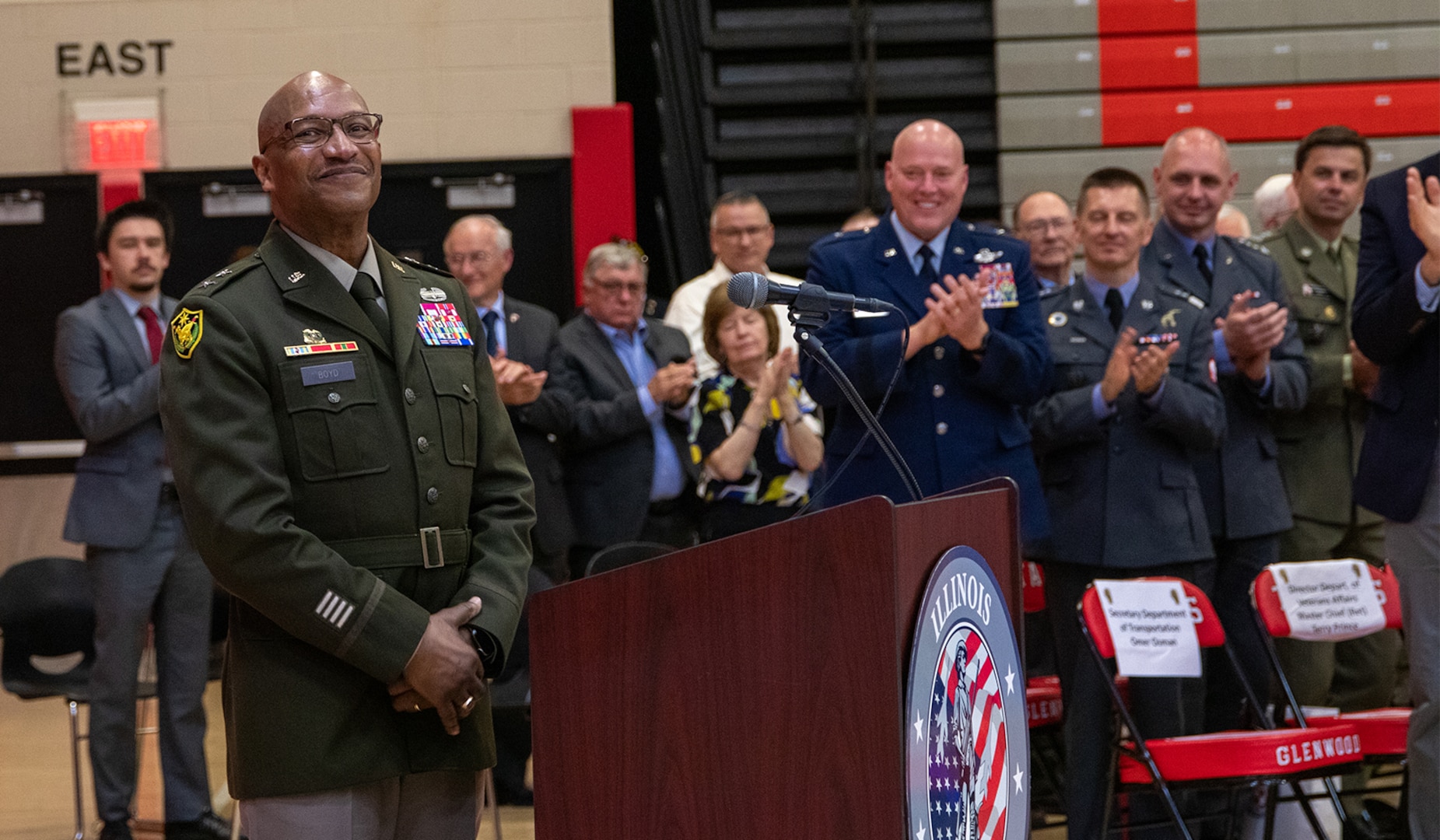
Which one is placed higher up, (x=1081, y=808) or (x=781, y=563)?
(x=781, y=563)

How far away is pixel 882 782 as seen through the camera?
1756 mm

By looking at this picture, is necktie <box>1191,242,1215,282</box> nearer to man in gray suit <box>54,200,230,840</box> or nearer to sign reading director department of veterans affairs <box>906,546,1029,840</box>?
sign reading director department of veterans affairs <box>906,546,1029,840</box>

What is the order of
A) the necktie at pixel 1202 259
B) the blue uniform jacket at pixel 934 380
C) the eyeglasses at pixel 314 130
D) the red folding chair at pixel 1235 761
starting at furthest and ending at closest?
the necktie at pixel 1202 259 < the blue uniform jacket at pixel 934 380 < the red folding chair at pixel 1235 761 < the eyeglasses at pixel 314 130

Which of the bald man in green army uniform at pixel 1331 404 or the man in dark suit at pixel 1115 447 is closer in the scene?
the man in dark suit at pixel 1115 447

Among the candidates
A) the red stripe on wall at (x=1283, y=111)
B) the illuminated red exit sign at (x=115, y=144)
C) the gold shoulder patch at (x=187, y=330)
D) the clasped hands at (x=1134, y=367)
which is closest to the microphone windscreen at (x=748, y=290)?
the gold shoulder patch at (x=187, y=330)

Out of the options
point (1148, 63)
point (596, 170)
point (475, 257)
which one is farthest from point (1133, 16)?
point (475, 257)

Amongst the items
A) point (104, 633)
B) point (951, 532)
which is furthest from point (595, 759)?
point (104, 633)

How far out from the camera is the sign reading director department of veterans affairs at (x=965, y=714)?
179cm

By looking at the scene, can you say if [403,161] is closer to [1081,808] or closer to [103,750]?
[103,750]

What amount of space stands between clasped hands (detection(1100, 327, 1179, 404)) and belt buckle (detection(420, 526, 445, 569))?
221cm

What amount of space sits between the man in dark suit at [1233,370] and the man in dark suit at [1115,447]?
6.3 inches

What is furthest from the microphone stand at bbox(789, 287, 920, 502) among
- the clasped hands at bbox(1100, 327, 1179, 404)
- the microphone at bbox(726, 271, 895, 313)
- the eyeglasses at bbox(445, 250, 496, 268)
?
the eyeglasses at bbox(445, 250, 496, 268)

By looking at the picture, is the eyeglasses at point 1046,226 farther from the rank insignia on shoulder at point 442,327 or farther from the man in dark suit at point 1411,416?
the rank insignia on shoulder at point 442,327

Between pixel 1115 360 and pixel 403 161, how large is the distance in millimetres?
4145
